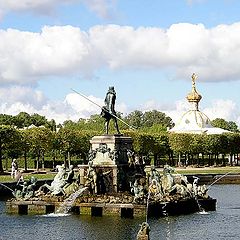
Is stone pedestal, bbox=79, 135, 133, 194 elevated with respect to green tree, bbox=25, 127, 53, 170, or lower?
lower

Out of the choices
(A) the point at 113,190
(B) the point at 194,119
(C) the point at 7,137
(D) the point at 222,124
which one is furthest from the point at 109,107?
(D) the point at 222,124

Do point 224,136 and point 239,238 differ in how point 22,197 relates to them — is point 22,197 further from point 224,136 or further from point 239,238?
point 224,136

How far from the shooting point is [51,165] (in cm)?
9538

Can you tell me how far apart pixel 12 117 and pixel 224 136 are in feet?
220

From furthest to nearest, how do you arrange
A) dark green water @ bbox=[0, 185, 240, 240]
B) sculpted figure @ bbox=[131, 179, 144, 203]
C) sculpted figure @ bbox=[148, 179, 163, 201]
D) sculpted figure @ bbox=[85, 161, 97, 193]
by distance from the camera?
sculpted figure @ bbox=[85, 161, 97, 193]
sculpted figure @ bbox=[148, 179, 163, 201]
sculpted figure @ bbox=[131, 179, 144, 203]
dark green water @ bbox=[0, 185, 240, 240]

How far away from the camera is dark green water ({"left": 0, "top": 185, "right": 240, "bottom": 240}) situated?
2695 centimetres

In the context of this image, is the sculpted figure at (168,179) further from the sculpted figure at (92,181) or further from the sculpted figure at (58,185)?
the sculpted figure at (58,185)

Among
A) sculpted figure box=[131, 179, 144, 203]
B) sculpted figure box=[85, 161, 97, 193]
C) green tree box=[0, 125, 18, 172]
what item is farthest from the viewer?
green tree box=[0, 125, 18, 172]

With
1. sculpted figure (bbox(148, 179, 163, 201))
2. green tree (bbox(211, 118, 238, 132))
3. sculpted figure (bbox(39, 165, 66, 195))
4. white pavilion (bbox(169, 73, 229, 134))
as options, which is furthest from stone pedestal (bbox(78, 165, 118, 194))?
green tree (bbox(211, 118, 238, 132))

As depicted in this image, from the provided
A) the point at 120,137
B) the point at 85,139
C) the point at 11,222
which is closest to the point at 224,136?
the point at 85,139

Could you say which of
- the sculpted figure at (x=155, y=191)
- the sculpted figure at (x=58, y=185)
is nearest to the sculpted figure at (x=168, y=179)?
the sculpted figure at (x=155, y=191)

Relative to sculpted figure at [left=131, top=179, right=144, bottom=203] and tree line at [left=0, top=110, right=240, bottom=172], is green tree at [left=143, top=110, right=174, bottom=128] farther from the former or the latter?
sculpted figure at [left=131, top=179, right=144, bottom=203]

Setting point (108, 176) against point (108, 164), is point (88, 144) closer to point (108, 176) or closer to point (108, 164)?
point (108, 164)

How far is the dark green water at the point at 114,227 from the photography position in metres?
27.0
